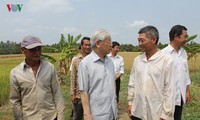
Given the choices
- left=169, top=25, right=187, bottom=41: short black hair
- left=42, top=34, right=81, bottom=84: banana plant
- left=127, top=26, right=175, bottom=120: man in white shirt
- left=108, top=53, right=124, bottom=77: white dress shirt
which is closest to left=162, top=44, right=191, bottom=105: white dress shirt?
left=169, top=25, right=187, bottom=41: short black hair

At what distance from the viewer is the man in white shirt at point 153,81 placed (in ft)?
10.9

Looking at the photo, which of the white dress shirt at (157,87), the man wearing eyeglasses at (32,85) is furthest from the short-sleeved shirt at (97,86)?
the white dress shirt at (157,87)

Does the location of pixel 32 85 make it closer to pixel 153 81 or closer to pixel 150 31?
pixel 153 81

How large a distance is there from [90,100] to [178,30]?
6.48 feet

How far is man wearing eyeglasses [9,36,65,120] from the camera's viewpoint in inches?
118

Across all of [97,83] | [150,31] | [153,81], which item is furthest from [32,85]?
[150,31]

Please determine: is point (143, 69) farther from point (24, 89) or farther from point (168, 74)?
point (24, 89)

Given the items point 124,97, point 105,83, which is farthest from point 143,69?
point 124,97

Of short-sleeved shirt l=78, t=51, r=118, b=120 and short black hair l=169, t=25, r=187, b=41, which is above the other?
short black hair l=169, t=25, r=187, b=41

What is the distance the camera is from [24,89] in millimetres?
3025

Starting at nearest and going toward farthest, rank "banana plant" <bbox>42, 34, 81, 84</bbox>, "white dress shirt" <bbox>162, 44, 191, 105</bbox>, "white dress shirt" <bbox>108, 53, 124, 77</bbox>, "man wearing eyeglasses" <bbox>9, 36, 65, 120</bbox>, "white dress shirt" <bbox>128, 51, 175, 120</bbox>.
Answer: "man wearing eyeglasses" <bbox>9, 36, 65, 120</bbox>, "white dress shirt" <bbox>128, 51, 175, 120</bbox>, "white dress shirt" <bbox>162, 44, 191, 105</bbox>, "white dress shirt" <bbox>108, 53, 124, 77</bbox>, "banana plant" <bbox>42, 34, 81, 84</bbox>

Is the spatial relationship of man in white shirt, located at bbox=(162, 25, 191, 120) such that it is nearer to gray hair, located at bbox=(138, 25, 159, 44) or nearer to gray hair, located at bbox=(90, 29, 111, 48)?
gray hair, located at bbox=(138, 25, 159, 44)

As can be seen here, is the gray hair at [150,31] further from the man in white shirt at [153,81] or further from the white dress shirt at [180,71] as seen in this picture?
the white dress shirt at [180,71]

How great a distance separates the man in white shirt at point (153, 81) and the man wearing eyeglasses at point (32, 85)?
3.26 feet
